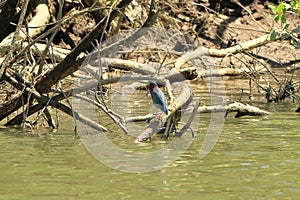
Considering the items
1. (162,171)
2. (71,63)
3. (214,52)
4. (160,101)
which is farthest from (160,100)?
(214,52)

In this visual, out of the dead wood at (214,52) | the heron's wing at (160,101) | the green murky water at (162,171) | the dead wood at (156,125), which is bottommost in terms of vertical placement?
the green murky water at (162,171)

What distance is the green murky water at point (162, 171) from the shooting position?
474cm

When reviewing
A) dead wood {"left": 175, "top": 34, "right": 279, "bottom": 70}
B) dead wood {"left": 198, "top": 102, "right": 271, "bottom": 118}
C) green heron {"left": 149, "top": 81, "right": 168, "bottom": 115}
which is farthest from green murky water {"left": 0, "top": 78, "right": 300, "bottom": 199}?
dead wood {"left": 175, "top": 34, "right": 279, "bottom": 70}

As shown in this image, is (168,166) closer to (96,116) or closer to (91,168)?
(91,168)

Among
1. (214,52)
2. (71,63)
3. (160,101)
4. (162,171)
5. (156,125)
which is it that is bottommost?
(162,171)

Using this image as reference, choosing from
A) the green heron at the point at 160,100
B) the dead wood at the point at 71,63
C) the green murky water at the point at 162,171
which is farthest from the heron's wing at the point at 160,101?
the dead wood at the point at 71,63

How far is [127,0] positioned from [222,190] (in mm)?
2876

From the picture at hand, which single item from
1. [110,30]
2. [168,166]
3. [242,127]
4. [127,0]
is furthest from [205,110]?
[110,30]

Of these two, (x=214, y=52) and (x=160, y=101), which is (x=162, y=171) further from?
(x=214, y=52)

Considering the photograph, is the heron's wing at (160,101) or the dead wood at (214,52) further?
the dead wood at (214,52)

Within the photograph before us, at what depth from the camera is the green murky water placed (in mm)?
4738

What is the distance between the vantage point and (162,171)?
5473 mm

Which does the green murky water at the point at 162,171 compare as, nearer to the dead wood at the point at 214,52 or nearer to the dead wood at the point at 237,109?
the dead wood at the point at 237,109

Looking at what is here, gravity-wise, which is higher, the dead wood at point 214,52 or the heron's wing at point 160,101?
the dead wood at point 214,52
